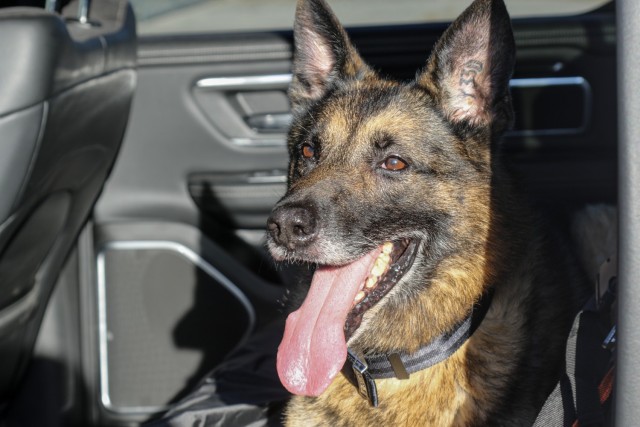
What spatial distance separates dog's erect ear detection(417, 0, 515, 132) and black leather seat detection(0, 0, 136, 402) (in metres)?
1.08

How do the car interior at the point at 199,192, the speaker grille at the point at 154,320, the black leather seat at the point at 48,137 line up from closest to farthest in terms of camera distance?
the black leather seat at the point at 48,137 → the car interior at the point at 199,192 → the speaker grille at the point at 154,320

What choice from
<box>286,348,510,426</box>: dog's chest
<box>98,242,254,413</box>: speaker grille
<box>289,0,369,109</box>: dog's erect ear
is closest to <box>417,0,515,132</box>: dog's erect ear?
<box>289,0,369,109</box>: dog's erect ear

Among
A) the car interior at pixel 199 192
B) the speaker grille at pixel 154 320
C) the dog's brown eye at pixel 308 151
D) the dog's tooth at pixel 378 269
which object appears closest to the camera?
the dog's tooth at pixel 378 269

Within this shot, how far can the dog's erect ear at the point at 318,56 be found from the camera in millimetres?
3025

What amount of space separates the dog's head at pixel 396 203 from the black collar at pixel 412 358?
1.7 inches

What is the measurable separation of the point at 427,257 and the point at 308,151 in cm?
57

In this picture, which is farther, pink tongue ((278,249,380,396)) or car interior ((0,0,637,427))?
car interior ((0,0,637,427))

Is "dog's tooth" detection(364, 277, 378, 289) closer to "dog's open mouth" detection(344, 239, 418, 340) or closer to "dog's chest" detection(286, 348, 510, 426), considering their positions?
"dog's open mouth" detection(344, 239, 418, 340)

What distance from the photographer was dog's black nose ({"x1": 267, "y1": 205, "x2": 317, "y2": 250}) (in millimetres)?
2523

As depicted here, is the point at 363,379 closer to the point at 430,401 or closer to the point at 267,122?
the point at 430,401

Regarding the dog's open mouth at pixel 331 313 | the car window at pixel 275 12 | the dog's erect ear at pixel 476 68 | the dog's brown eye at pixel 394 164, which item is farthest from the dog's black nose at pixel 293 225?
the car window at pixel 275 12

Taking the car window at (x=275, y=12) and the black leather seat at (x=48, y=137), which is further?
the car window at (x=275, y=12)

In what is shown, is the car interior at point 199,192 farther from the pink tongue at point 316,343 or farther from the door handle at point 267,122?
the pink tongue at point 316,343

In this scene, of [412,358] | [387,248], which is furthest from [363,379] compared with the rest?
[387,248]
